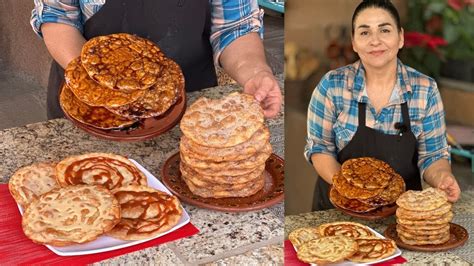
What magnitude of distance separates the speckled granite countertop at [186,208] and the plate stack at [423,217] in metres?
0.22

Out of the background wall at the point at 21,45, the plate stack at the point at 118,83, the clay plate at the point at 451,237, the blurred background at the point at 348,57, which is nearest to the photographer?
the blurred background at the point at 348,57

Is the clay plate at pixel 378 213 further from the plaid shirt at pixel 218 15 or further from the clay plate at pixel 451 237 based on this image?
the plaid shirt at pixel 218 15

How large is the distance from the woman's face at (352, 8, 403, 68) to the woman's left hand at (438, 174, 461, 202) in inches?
4.7

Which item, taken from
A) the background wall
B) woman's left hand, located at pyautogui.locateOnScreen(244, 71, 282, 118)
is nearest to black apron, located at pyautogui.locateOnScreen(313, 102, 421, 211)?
woman's left hand, located at pyautogui.locateOnScreen(244, 71, 282, 118)

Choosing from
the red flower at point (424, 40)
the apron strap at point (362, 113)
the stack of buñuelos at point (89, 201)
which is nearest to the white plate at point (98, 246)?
the stack of buñuelos at point (89, 201)

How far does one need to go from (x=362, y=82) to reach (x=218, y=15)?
83 cm

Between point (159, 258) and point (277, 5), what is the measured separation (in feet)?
5.71

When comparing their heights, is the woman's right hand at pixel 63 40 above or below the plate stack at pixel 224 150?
above

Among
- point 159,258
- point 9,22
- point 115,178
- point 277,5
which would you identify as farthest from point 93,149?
point 9,22

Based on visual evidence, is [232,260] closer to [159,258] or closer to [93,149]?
[159,258]

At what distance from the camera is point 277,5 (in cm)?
252

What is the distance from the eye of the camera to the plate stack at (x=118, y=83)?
1.14 m

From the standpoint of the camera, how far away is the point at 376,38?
1.93 feet

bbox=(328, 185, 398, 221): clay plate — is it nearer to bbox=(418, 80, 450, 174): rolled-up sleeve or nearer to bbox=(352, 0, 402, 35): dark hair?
bbox=(418, 80, 450, 174): rolled-up sleeve
